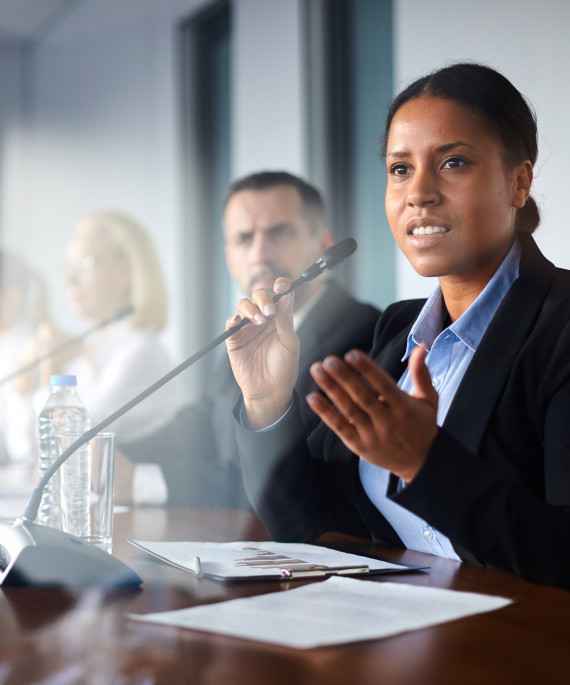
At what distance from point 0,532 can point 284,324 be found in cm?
57

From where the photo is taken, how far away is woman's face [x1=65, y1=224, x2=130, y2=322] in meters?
3.33

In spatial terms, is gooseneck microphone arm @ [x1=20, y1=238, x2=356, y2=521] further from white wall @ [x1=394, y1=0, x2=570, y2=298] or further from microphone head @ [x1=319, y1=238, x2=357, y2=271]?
white wall @ [x1=394, y1=0, x2=570, y2=298]

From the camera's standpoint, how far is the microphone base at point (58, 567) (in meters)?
0.86

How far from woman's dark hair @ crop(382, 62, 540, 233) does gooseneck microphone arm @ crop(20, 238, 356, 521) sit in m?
0.33

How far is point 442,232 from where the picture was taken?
1267 mm

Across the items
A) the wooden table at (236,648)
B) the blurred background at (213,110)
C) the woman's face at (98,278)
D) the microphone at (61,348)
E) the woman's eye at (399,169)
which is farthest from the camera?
the woman's face at (98,278)

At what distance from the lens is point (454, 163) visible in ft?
4.18

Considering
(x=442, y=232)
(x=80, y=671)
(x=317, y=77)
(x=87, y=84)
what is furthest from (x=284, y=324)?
(x=87, y=84)

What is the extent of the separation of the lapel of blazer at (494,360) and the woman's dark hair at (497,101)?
0.69 ft

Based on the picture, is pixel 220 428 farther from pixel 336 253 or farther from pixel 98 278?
pixel 98 278

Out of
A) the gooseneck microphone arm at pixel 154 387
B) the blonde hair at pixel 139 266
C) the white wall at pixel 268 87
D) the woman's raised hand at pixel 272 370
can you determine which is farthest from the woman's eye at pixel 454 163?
the blonde hair at pixel 139 266

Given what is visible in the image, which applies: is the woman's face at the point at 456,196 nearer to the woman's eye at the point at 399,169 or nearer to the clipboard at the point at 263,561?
the woman's eye at the point at 399,169

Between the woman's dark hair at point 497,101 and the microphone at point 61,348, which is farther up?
the woman's dark hair at point 497,101

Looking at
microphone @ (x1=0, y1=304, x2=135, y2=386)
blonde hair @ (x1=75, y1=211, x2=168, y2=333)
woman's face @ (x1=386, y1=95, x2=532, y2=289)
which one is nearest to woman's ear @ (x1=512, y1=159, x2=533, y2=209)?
woman's face @ (x1=386, y1=95, x2=532, y2=289)
